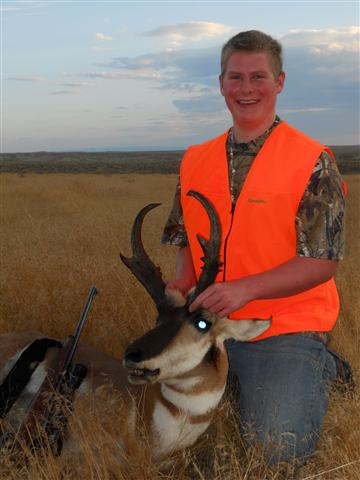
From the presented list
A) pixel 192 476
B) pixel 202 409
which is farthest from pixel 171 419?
pixel 192 476

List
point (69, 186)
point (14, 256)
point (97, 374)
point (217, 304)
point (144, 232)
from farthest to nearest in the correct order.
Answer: point (69, 186)
point (144, 232)
point (14, 256)
point (97, 374)
point (217, 304)

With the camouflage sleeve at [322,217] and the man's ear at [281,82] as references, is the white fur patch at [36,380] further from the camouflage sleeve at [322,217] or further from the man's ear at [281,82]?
the man's ear at [281,82]

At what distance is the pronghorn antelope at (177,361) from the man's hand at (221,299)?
0.05m

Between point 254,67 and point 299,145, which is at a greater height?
point 254,67

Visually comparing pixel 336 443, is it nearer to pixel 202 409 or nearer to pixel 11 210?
pixel 202 409

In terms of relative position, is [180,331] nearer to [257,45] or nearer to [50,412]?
[50,412]

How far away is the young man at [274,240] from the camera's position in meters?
3.75

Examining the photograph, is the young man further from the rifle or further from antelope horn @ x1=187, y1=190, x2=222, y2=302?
the rifle

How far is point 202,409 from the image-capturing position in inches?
134

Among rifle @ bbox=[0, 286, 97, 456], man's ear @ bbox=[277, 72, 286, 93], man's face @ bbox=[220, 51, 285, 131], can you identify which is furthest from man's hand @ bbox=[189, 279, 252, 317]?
man's ear @ bbox=[277, 72, 286, 93]

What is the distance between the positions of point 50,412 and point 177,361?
0.92 metres

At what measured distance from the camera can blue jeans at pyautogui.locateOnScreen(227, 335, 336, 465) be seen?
372 cm

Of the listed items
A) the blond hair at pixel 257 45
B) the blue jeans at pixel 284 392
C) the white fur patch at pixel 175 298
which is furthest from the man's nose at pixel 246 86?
the blue jeans at pixel 284 392

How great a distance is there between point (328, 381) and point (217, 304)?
1293mm
